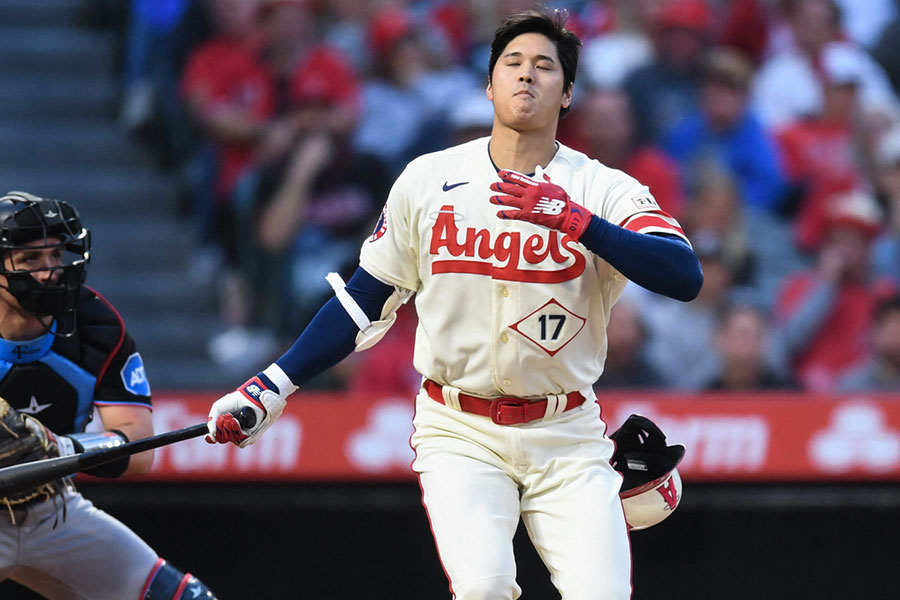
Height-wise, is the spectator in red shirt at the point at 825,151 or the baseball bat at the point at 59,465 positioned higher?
the spectator in red shirt at the point at 825,151

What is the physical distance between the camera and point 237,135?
7176mm

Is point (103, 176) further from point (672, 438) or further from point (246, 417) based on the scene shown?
point (246, 417)

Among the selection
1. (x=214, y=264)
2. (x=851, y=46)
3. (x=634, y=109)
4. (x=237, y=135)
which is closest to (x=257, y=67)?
(x=237, y=135)

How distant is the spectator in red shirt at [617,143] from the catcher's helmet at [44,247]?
3526 millimetres

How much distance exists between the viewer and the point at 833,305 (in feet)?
21.7

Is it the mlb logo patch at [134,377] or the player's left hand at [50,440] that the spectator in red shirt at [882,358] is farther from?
the player's left hand at [50,440]

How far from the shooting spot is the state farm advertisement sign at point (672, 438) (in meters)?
5.43

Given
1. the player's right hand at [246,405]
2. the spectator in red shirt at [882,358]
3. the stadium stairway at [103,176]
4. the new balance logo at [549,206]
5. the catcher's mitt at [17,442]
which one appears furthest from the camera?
the stadium stairway at [103,176]

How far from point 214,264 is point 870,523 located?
3680 millimetres

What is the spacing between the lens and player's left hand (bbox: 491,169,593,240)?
10.4 ft

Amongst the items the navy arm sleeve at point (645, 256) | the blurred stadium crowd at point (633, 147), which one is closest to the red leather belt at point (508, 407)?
the navy arm sleeve at point (645, 256)

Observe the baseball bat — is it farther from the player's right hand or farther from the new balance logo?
the new balance logo

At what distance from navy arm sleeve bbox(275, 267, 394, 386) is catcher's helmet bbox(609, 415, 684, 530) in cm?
78

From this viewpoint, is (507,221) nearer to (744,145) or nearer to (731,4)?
(744,145)
